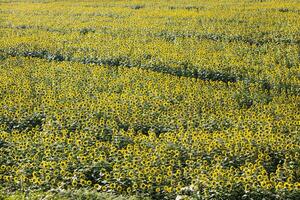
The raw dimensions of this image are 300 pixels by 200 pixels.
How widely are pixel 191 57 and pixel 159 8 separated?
14.8 meters

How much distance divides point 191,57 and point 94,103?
4944 mm

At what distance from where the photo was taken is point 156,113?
10.1 m

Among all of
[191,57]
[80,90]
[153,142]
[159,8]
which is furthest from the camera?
[159,8]

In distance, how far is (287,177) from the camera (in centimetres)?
693

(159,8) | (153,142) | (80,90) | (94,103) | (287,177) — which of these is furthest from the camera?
(159,8)

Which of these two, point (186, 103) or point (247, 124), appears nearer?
point (247, 124)

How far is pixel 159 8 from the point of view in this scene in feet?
94.5

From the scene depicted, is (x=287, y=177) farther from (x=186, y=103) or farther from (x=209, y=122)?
(x=186, y=103)

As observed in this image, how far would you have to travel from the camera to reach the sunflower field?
7.23 metres

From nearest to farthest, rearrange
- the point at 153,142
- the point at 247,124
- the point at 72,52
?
the point at 153,142 < the point at 247,124 < the point at 72,52

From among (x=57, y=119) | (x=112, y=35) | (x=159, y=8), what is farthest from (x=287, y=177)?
(x=159, y=8)

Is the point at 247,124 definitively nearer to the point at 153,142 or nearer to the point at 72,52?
the point at 153,142

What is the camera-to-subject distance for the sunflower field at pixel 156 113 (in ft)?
23.7

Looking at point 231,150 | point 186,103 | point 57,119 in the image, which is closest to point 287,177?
point 231,150
